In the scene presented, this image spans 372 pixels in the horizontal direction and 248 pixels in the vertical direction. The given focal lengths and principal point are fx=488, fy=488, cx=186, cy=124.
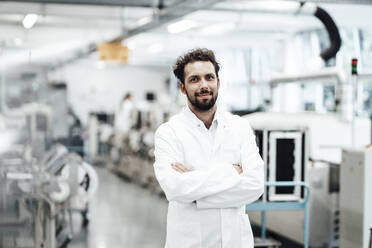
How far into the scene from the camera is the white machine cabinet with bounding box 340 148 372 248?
13.0ft

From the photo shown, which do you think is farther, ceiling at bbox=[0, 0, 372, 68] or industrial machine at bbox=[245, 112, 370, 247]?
ceiling at bbox=[0, 0, 372, 68]

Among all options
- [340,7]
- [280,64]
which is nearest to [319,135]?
[340,7]

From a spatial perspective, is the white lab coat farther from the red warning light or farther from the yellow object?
the yellow object

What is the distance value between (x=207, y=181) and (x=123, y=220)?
4135 mm

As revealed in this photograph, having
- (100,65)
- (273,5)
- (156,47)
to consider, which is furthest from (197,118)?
(100,65)

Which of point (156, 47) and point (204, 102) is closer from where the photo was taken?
point (204, 102)

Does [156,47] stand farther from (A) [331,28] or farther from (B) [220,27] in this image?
(A) [331,28]

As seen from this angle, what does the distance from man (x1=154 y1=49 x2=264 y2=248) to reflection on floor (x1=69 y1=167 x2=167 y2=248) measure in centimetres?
286

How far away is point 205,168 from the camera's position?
217cm

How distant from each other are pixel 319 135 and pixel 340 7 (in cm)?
422

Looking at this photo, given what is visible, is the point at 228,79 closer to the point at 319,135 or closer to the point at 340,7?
the point at 340,7

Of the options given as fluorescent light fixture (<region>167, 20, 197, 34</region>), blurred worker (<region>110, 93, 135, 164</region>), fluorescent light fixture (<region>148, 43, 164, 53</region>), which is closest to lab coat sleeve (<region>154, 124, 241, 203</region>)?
fluorescent light fixture (<region>167, 20, 197, 34</region>)

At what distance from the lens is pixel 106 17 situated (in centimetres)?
898

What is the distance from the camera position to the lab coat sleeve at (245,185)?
209cm
